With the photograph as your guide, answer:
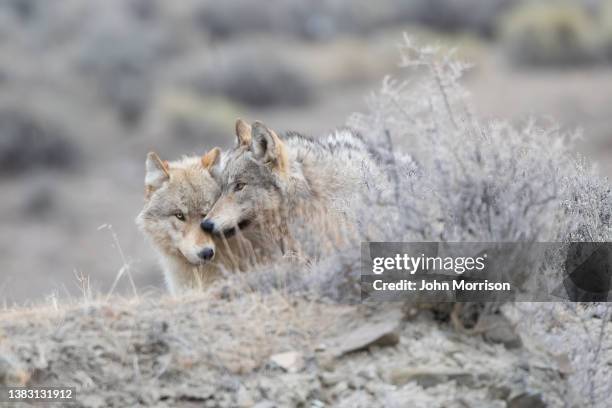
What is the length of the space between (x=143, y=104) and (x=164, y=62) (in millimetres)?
6815

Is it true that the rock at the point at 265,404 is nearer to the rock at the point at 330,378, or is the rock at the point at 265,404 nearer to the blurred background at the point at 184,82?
the rock at the point at 330,378

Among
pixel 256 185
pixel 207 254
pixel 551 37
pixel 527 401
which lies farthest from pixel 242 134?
pixel 551 37

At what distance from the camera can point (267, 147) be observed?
Answer: 8.73 meters

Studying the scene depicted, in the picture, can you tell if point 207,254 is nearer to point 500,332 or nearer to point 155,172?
point 155,172

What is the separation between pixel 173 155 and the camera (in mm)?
30344

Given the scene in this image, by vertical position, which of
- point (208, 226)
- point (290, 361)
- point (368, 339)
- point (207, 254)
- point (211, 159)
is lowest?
point (290, 361)

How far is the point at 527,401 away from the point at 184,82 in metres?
34.2

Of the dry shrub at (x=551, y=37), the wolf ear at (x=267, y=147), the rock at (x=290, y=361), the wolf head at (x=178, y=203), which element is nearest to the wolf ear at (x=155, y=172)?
the wolf head at (x=178, y=203)

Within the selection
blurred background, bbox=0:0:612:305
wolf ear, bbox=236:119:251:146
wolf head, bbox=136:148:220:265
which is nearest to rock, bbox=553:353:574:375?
wolf head, bbox=136:148:220:265

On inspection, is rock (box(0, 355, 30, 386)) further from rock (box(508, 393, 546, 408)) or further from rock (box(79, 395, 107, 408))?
rock (box(508, 393, 546, 408))

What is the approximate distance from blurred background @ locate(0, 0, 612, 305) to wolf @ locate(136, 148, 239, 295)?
40.4 ft

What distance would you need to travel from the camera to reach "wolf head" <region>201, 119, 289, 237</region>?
8.66 m

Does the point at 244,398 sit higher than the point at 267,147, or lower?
lower

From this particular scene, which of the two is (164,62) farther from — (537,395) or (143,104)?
(537,395)
